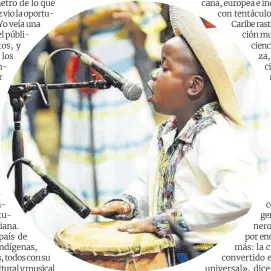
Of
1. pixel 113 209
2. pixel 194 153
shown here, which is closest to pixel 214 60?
pixel 194 153

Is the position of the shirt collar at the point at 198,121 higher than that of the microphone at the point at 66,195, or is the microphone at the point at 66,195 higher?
the shirt collar at the point at 198,121

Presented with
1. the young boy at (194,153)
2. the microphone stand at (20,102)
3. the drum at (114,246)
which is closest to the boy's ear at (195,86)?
the young boy at (194,153)

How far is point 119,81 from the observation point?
1.45m

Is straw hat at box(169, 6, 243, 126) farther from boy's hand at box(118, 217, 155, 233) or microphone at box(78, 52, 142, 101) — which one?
boy's hand at box(118, 217, 155, 233)

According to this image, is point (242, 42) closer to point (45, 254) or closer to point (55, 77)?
point (55, 77)

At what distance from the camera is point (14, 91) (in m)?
1.47

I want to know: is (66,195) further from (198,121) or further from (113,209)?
(198,121)

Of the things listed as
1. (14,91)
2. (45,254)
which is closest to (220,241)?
(45,254)

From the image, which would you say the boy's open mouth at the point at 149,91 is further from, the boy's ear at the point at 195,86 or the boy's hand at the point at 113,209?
the boy's hand at the point at 113,209

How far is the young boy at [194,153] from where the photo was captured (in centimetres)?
141

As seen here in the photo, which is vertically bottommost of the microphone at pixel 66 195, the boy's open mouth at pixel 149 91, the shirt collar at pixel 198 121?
the microphone at pixel 66 195

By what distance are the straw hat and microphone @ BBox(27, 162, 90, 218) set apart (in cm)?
30

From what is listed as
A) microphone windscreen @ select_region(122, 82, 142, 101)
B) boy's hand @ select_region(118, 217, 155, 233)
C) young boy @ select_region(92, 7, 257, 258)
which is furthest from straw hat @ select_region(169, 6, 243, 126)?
boy's hand @ select_region(118, 217, 155, 233)

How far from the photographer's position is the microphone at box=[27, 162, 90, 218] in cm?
145
